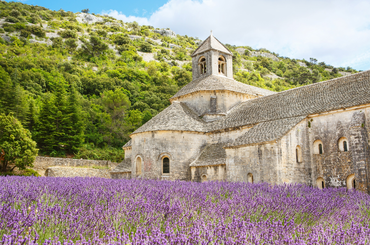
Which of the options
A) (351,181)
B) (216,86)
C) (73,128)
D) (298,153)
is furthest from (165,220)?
(73,128)

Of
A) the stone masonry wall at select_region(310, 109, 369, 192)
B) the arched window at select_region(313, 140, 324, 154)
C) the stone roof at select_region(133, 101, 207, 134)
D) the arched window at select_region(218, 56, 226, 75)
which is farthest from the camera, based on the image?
the arched window at select_region(218, 56, 226, 75)

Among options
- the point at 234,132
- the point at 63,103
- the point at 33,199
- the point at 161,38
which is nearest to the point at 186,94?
the point at 234,132

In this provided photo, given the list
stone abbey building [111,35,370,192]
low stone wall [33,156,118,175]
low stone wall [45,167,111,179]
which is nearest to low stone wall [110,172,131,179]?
stone abbey building [111,35,370,192]

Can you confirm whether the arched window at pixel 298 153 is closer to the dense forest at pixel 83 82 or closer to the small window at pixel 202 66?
the small window at pixel 202 66

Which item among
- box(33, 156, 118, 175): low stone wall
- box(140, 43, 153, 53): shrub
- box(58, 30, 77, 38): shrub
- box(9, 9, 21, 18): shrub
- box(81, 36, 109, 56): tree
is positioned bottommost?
box(33, 156, 118, 175): low stone wall

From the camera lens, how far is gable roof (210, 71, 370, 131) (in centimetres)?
1769

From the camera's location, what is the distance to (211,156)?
21984 millimetres

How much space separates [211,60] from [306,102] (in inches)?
466

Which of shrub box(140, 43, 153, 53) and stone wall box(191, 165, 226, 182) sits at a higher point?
shrub box(140, 43, 153, 53)

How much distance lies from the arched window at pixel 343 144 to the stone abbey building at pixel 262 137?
1 cm

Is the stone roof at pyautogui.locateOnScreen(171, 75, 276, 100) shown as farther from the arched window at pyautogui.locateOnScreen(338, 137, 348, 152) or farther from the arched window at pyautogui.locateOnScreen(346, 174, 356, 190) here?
the arched window at pyautogui.locateOnScreen(346, 174, 356, 190)

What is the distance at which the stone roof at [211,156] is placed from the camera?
2095 centimetres

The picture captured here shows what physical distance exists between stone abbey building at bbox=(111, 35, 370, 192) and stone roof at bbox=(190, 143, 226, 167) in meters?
0.09

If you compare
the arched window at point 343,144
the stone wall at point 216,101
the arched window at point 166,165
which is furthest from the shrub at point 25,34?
the arched window at point 343,144
